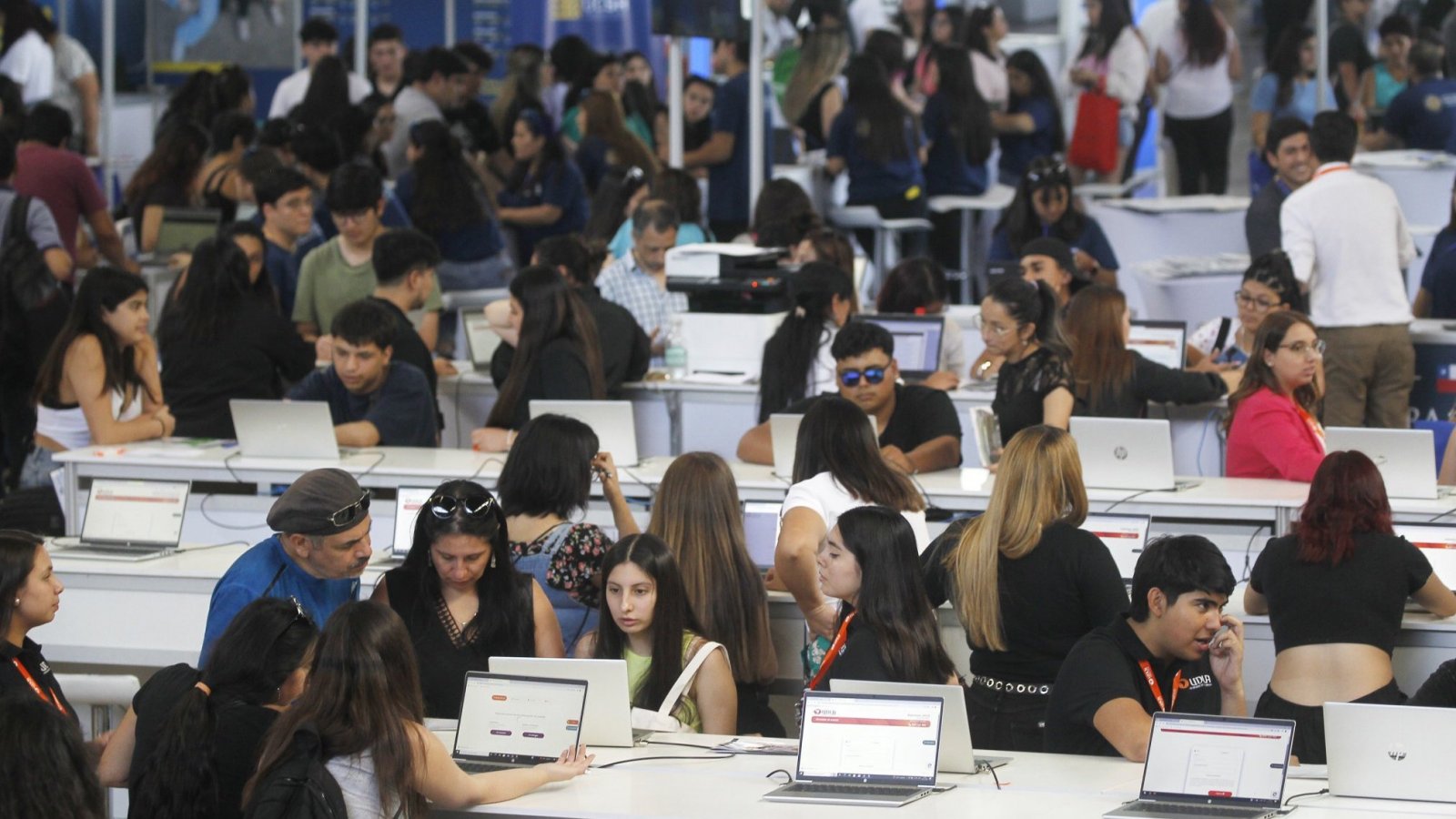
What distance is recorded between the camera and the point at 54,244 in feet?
27.9

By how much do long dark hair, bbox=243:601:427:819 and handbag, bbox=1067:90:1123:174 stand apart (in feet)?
28.2

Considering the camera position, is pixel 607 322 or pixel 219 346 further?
pixel 607 322

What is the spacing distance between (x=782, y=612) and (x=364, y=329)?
1.84m

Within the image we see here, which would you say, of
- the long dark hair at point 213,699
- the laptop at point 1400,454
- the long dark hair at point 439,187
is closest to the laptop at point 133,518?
the long dark hair at point 213,699

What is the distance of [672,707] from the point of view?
434 cm

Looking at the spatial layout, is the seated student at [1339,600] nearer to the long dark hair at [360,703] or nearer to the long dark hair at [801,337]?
the long dark hair at [360,703]

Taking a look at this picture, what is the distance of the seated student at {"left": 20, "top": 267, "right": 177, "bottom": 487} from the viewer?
21.0ft

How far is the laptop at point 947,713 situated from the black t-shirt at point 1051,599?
568mm

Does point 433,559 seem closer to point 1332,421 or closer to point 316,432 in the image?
point 316,432

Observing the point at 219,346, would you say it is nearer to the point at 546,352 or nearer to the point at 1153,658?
the point at 546,352

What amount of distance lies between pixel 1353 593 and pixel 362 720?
2256mm

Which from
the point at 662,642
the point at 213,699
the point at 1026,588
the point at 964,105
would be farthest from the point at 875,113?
the point at 213,699

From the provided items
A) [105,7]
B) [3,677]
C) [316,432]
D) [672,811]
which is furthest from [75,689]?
[105,7]

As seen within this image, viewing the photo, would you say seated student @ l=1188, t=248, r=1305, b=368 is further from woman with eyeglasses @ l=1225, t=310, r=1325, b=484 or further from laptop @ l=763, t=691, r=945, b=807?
laptop @ l=763, t=691, r=945, b=807
